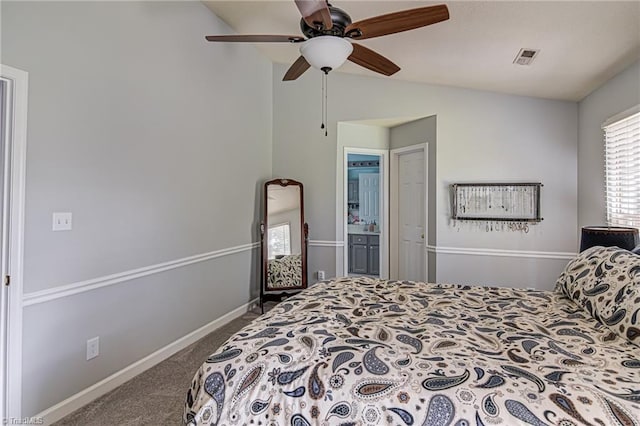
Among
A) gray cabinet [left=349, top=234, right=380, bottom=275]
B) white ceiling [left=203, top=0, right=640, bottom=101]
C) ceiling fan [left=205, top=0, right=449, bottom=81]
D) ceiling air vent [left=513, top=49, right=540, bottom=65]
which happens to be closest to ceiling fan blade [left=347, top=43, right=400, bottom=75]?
ceiling fan [left=205, top=0, right=449, bottom=81]

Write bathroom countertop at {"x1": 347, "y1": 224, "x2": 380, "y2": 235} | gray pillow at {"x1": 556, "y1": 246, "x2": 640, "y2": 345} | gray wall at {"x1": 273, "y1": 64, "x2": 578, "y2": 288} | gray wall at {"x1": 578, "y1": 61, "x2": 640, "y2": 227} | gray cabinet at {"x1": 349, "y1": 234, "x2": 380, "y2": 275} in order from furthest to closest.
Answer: bathroom countertop at {"x1": 347, "y1": 224, "x2": 380, "y2": 235} < gray cabinet at {"x1": 349, "y1": 234, "x2": 380, "y2": 275} < gray wall at {"x1": 273, "y1": 64, "x2": 578, "y2": 288} < gray wall at {"x1": 578, "y1": 61, "x2": 640, "y2": 227} < gray pillow at {"x1": 556, "y1": 246, "x2": 640, "y2": 345}

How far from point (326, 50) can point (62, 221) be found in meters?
1.84

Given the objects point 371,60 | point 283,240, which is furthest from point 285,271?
point 371,60

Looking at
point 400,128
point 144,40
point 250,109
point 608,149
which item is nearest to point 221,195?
point 250,109

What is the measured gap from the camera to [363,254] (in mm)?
5805

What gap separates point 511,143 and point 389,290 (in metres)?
2.54

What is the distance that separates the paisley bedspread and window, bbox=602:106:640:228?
1541 millimetres

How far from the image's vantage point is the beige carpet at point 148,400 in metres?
2.03

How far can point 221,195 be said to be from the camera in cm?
361

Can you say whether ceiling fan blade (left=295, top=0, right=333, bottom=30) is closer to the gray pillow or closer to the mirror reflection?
the gray pillow

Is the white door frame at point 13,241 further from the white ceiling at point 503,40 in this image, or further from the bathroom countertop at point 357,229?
the bathroom countertop at point 357,229

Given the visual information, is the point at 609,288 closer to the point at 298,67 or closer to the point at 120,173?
the point at 298,67

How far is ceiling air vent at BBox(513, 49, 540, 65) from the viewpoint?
9.04 ft

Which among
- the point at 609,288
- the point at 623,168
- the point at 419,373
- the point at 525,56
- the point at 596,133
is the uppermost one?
the point at 525,56
